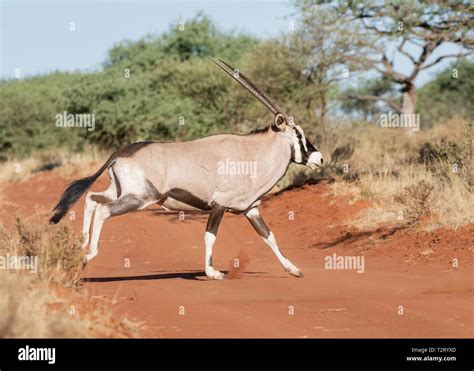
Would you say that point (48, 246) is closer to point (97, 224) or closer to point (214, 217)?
point (97, 224)

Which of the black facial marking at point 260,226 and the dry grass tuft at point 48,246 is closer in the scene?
the dry grass tuft at point 48,246

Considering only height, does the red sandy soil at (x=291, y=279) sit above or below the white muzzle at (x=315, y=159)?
below

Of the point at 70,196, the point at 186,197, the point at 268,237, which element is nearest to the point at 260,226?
the point at 268,237

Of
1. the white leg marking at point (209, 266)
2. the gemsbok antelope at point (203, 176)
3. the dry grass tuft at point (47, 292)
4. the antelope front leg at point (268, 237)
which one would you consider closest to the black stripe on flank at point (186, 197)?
the gemsbok antelope at point (203, 176)

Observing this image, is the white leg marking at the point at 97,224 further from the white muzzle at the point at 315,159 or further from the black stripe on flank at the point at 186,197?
the white muzzle at the point at 315,159

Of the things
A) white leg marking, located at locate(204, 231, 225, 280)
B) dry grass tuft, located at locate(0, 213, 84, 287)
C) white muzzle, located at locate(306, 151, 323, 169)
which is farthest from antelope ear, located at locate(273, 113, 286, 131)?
dry grass tuft, located at locate(0, 213, 84, 287)

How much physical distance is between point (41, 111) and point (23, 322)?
33.4 metres

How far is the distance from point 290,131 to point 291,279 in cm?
212

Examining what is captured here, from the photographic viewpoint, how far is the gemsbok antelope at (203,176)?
11516 mm

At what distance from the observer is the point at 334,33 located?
90.7ft

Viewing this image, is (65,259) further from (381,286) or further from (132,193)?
(381,286)

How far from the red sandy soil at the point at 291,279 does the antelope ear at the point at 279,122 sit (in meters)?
1.87

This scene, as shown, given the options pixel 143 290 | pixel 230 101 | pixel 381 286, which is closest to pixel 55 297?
pixel 143 290

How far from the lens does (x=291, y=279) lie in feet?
38.8
